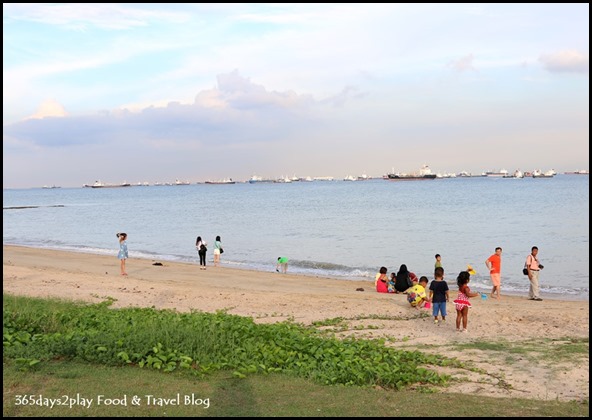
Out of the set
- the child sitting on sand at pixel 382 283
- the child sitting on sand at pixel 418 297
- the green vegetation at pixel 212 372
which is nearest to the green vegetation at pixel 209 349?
the green vegetation at pixel 212 372

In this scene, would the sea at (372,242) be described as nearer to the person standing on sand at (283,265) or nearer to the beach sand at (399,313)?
the person standing on sand at (283,265)

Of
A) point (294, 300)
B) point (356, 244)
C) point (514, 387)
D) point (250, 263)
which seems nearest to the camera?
point (514, 387)

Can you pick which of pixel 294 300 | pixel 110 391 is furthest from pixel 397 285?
pixel 110 391

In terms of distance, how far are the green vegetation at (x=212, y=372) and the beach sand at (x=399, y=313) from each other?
0.87m

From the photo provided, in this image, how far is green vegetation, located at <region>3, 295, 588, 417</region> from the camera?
22.3 feet

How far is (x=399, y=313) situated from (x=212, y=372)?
757 centimetres

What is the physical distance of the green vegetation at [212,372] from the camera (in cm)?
680

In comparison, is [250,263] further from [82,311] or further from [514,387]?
[514,387]

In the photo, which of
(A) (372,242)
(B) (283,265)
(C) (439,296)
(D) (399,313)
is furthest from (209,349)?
(A) (372,242)

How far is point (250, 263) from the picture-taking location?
3294 cm

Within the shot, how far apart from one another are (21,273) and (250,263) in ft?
44.7

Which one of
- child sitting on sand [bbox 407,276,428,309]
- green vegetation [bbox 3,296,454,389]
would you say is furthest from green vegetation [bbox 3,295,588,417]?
child sitting on sand [bbox 407,276,428,309]

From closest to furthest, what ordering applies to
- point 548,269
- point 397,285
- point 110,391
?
point 110,391 < point 397,285 < point 548,269

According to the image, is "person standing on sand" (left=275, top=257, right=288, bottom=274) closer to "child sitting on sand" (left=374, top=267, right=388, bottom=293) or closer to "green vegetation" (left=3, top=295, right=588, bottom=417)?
"child sitting on sand" (left=374, top=267, right=388, bottom=293)
